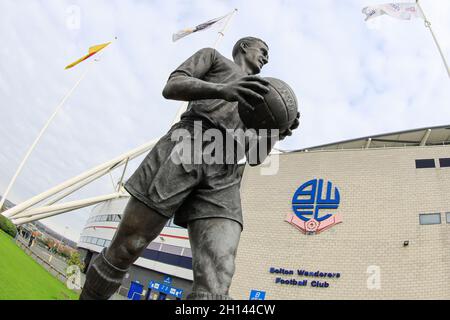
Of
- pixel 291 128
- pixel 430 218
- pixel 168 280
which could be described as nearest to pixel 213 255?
pixel 291 128

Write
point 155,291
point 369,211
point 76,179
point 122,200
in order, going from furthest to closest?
point 122,200, point 155,291, point 76,179, point 369,211

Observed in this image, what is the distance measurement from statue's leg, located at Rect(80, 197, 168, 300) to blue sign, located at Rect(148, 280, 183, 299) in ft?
88.2

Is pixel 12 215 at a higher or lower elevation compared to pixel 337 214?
lower

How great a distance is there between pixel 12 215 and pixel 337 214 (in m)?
19.3

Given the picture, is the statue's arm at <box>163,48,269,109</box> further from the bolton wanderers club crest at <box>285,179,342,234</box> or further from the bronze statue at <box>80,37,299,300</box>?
the bolton wanderers club crest at <box>285,179,342,234</box>

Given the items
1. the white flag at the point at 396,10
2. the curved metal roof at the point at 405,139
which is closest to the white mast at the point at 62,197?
the white flag at the point at 396,10

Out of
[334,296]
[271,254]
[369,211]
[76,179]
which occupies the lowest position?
[334,296]

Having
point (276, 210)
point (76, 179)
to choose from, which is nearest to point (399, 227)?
point (276, 210)

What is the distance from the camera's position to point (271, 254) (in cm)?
2100

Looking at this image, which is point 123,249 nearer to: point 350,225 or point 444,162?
point 350,225

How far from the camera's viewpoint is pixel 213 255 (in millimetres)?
2027

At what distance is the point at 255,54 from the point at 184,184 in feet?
4.50
